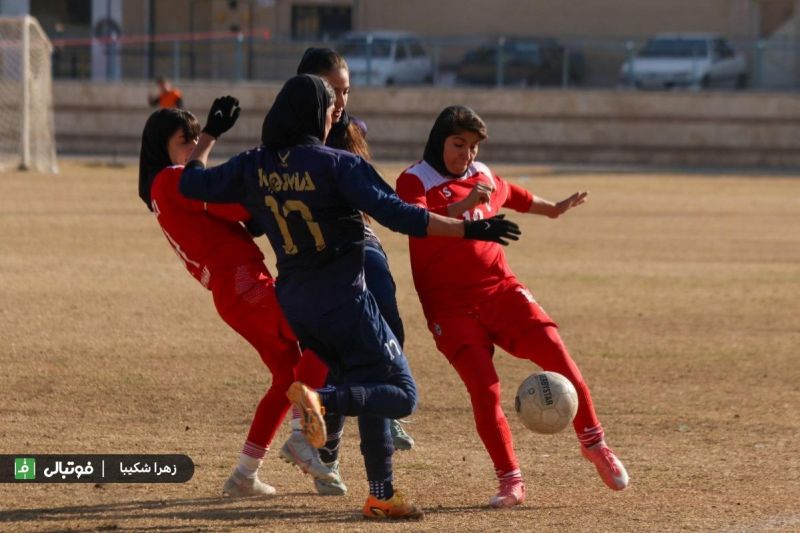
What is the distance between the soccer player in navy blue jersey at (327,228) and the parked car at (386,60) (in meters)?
30.9

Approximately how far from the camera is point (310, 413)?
543cm

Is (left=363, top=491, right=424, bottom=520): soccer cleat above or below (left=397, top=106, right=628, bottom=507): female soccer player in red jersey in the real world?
below

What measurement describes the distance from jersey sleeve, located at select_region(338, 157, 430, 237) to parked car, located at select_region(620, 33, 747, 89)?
3176 centimetres

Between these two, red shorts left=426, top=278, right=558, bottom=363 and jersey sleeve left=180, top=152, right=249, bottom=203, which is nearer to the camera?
jersey sleeve left=180, top=152, right=249, bottom=203

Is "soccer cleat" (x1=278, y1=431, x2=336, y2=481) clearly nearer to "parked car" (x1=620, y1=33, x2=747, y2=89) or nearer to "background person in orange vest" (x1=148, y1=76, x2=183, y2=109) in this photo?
"background person in orange vest" (x1=148, y1=76, x2=183, y2=109)

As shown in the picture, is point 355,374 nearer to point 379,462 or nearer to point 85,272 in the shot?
point 379,462

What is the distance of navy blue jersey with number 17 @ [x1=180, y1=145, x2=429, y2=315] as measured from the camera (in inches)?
219

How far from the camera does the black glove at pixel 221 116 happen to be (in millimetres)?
6113

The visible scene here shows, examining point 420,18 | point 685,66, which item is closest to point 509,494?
point 685,66

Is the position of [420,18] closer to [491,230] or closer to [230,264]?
[230,264]

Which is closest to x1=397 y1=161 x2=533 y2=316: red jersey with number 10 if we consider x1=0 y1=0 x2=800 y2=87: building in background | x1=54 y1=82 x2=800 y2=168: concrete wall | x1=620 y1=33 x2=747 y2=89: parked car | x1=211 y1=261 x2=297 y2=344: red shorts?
x1=211 y1=261 x2=297 y2=344: red shorts

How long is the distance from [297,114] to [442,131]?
1.06 metres

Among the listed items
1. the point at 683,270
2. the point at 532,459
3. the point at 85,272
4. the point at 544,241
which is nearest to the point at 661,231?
the point at 544,241

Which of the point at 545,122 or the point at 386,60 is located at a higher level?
the point at 386,60
